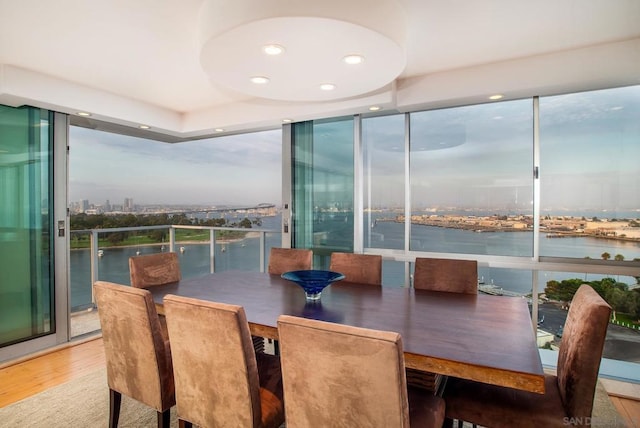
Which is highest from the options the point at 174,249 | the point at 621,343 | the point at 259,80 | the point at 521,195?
the point at 259,80

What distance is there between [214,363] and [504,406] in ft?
4.23

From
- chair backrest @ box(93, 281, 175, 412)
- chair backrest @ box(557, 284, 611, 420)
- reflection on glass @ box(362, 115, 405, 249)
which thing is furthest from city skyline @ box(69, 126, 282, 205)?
chair backrest @ box(557, 284, 611, 420)

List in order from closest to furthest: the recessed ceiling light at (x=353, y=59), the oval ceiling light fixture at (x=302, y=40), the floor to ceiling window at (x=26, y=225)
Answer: the oval ceiling light fixture at (x=302, y=40), the recessed ceiling light at (x=353, y=59), the floor to ceiling window at (x=26, y=225)

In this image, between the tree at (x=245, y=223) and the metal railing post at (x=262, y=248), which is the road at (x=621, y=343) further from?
the tree at (x=245, y=223)

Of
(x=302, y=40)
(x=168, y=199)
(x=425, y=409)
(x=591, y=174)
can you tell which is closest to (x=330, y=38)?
(x=302, y=40)

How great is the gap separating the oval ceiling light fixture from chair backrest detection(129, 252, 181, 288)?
1.48 metres

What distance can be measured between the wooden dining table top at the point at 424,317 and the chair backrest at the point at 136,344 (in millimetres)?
337

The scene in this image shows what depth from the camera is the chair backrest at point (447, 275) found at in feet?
8.57

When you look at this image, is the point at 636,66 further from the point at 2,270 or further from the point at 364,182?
the point at 2,270

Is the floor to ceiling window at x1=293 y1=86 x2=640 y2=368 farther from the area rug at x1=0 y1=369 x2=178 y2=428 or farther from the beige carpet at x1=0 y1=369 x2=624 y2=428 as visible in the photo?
the area rug at x1=0 y1=369 x2=178 y2=428

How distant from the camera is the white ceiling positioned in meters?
2.22

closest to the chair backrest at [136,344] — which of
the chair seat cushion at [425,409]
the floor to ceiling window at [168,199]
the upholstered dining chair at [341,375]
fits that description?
the upholstered dining chair at [341,375]

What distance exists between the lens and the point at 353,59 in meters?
2.11

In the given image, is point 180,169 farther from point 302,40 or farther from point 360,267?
point 302,40
